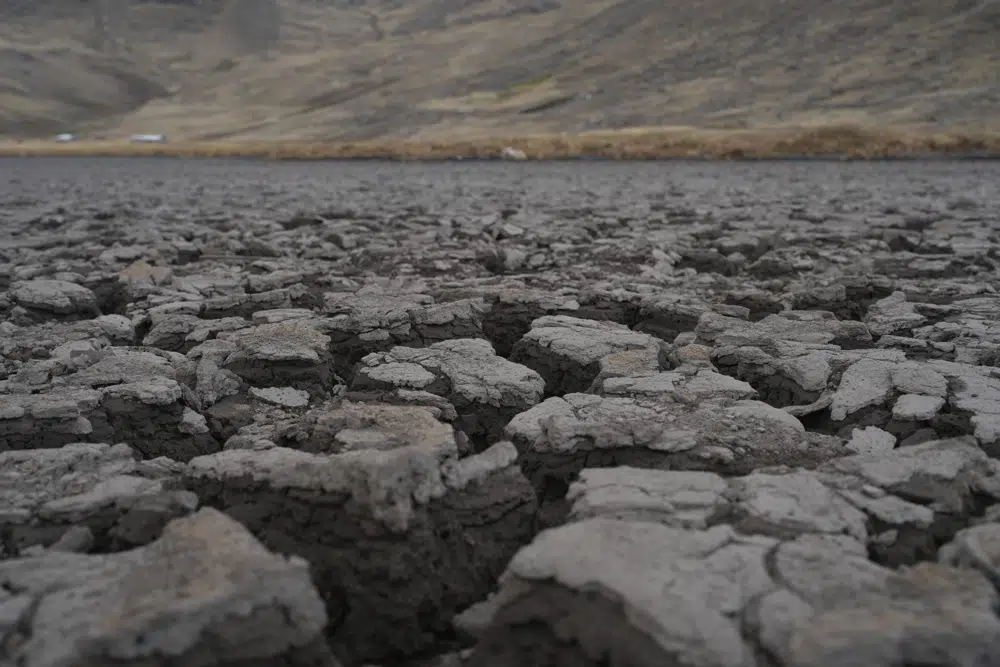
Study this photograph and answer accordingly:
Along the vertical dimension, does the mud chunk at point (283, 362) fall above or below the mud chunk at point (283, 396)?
above

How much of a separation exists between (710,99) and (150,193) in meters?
25.5

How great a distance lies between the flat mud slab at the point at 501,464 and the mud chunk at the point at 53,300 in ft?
0.04

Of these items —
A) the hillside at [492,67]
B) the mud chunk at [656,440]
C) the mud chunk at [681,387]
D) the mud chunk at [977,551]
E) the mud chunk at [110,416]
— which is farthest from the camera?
the hillside at [492,67]

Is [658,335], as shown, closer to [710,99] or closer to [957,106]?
[957,106]

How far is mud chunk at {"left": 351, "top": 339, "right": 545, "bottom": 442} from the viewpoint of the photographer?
201 cm

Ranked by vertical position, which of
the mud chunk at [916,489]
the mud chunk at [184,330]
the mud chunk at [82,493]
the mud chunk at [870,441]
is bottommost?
the mud chunk at [870,441]

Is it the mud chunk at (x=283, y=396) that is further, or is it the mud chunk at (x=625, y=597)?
the mud chunk at (x=283, y=396)

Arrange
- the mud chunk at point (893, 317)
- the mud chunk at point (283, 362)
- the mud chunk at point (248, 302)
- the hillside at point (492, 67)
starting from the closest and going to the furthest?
the mud chunk at point (283, 362) < the mud chunk at point (893, 317) < the mud chunk at point (248, 302) < the hillside at point (492, 67)

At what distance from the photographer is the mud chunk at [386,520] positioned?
1.28 metres

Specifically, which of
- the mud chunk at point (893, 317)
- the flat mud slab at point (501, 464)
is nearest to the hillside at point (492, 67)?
the mud chunk at point (893, 317)

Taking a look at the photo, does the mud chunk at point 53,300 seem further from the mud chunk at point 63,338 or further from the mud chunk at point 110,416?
the mud chunk at point 110,416

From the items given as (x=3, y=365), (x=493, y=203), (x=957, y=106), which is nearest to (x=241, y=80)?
(x=957, y=106)

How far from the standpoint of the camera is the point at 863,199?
7.52 m

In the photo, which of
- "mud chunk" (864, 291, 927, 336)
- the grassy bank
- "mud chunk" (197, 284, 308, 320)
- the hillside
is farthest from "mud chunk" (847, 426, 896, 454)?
the hillside
